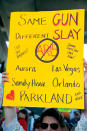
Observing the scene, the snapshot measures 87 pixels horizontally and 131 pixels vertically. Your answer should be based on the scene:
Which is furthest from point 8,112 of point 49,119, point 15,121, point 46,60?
point 46,60

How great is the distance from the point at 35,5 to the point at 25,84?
14.4ft

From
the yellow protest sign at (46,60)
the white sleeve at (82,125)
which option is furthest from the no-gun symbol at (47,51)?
the white sleeve at (82,125)

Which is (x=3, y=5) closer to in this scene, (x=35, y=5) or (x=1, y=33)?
(x=35, y=5)

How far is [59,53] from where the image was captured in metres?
1.81

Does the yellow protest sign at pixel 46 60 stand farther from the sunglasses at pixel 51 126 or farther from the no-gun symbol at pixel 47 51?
the sunglasses at pixel 51 126

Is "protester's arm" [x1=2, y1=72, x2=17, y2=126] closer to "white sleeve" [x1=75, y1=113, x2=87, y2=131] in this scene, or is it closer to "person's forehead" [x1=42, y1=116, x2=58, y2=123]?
"person's forehead" [x1=42, y1=116, x2=58, y2=123]

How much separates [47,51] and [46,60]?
0.09 metres

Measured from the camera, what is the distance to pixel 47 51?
1839 mm

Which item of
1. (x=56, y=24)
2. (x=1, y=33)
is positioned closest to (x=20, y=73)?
(x=56, y=24)

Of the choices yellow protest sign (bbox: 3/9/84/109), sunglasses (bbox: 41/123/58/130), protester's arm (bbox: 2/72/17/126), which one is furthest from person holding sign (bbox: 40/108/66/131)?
protester's arm (bbox: 2/72/17/126)

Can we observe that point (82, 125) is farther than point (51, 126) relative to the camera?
No

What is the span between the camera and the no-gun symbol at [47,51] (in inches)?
71.5

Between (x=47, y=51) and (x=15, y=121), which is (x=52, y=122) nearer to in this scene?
(x=15, y=121)

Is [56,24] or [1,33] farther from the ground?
[1,33]
